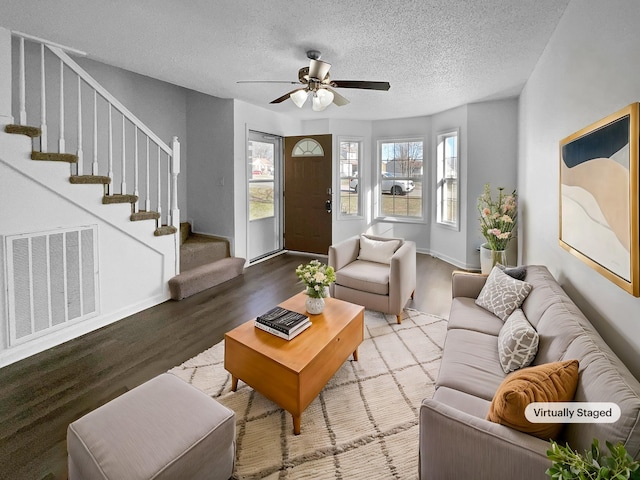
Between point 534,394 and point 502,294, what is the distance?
1.33 metres

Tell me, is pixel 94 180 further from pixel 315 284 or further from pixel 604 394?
pixel 604 394

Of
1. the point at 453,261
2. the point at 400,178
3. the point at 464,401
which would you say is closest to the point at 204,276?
the point at 464,401

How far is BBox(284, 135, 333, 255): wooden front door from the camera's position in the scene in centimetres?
593

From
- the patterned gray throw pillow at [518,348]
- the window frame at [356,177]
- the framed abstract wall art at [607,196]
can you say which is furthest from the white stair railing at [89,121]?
the framed abstract wall art at [607,196]

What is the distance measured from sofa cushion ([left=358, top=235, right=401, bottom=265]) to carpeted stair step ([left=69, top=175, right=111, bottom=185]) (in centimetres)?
271

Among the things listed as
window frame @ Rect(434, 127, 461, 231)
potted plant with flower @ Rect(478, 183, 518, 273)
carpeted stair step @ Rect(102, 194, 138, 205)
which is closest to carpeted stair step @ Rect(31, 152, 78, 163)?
carpeted stair step @ Rect(102, 194, 138, 205)

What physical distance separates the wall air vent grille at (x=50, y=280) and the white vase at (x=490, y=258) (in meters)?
4.44

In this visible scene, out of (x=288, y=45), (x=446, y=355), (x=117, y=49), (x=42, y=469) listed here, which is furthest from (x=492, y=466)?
(x=117, y=49)

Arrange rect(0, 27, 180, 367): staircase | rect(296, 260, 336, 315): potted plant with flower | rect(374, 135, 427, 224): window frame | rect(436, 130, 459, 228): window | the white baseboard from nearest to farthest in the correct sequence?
rect(296, 260, 336, 315): potted plant with flower, rect(0, 27, 180, 367): staircase, the white baseboard, rect(436, 130, 459, 228): window, rect(374, 135, 427, 224): window frame

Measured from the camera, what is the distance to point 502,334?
6.28 ft

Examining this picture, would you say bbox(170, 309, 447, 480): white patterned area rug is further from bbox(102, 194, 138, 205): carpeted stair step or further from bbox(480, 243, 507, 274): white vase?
bbox(480, 243, 507, 274): white vase

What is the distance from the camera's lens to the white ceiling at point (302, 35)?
235 cm

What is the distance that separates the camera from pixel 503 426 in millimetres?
1193

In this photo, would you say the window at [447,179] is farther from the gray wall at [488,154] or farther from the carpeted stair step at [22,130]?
the carpeted stair step at [22,130]
